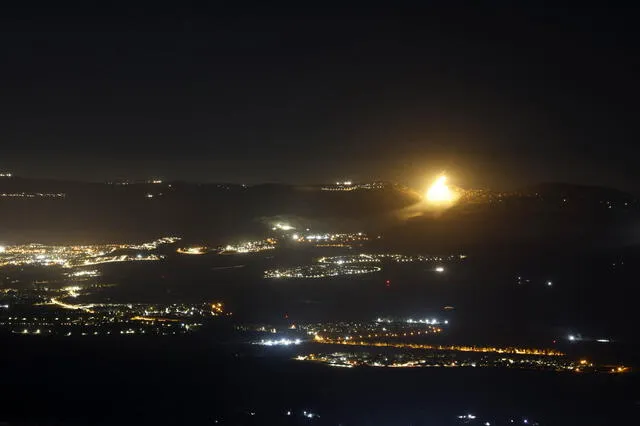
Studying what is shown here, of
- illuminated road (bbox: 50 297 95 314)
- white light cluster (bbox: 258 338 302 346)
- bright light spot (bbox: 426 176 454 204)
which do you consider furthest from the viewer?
bright light spot (bbox: 426 176 454 204)

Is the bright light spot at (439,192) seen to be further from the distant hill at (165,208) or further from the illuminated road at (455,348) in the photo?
the illuminated road at (455,348)

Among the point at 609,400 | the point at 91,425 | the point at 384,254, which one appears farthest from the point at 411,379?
the point at 384,254

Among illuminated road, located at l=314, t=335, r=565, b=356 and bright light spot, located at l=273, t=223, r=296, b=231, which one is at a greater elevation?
bright light spot, located at l=273, t=223, r=296, b=231

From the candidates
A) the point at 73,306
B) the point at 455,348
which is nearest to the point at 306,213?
the point at 73,306

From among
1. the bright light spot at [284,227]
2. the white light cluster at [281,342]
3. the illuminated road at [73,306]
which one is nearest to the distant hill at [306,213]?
the bright light spot at [284,227]

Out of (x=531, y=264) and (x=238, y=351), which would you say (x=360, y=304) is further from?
(x=531, y=264)

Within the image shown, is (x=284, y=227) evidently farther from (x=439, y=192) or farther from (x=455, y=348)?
(x=455, y=348)

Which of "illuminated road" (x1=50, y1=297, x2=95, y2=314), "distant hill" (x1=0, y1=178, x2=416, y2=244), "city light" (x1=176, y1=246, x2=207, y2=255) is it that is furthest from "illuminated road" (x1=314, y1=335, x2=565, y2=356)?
"distant hill" (x1=0, y1=178, x2=416, y2=244)

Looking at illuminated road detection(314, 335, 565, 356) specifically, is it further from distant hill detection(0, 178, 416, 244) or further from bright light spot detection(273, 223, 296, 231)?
bright light spot detection(273, 223, 296, 231)
